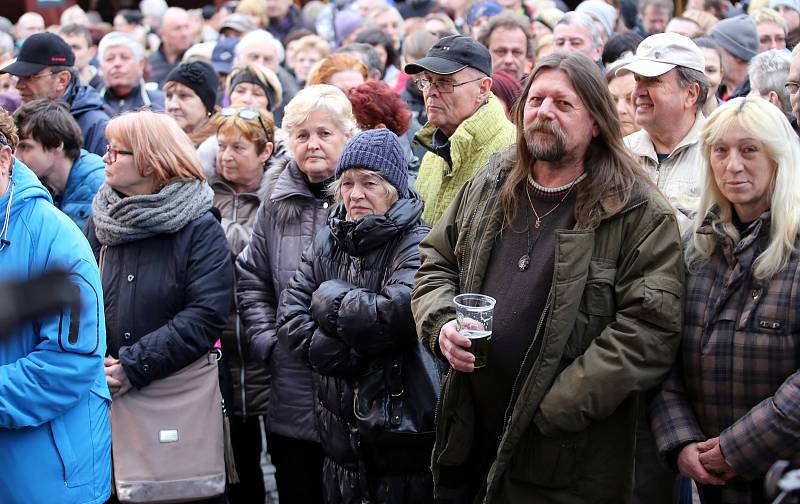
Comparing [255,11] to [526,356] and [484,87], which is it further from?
[526,356]

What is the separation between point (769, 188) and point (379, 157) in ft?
5.24

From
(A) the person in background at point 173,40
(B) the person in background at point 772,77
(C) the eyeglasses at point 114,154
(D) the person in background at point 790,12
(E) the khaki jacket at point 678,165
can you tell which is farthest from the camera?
(A) the person in background at point 173,40

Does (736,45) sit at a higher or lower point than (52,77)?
higher

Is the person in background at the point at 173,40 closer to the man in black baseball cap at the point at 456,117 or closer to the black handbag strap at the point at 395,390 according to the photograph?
the man in black baseball cap at the point at 456,117

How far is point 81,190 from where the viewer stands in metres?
5.51

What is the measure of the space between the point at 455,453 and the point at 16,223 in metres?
1.78

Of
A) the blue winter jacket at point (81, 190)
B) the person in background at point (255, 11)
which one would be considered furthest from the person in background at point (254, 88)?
the person in background at point (255, 11)

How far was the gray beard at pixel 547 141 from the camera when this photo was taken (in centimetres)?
339

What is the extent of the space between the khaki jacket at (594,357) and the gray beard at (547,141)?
9.7 inches

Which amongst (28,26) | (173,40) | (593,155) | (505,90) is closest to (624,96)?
(505,90)

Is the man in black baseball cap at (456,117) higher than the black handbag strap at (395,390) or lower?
higher

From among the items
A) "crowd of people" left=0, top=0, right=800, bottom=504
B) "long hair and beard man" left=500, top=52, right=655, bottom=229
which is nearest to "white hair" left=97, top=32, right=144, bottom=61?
"crowd of people" left=0, top=0, right=800, bottom=504

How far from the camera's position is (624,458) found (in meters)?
3.37

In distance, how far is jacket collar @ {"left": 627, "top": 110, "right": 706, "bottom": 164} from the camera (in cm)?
429
